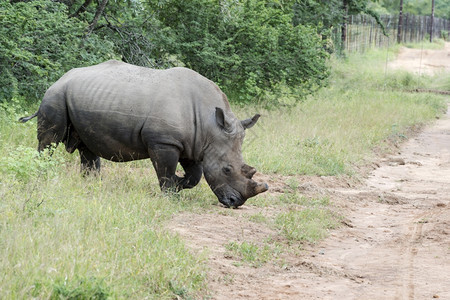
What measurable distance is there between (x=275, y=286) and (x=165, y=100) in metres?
2.87

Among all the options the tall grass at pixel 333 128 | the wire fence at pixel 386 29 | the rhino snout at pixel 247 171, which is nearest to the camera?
the rhino snout at pixel 247 171

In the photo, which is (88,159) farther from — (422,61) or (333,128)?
(422,61)

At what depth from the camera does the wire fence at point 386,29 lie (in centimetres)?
3506

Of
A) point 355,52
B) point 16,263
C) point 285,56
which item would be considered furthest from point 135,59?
point 355,52

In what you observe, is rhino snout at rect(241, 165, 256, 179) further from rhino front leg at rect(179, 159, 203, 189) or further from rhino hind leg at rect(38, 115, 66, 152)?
rhino hind leg at rect(38, 115, 66, 152)

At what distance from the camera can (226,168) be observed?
25.6ft

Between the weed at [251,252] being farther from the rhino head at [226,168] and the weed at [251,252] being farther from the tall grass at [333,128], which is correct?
the tall grass at [333,128]

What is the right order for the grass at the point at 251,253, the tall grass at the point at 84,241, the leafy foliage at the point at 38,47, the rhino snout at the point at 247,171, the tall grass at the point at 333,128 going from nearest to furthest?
1. the tall grass at the point at 84,241
2. the grass at the point at 251,253
3. the rhino snout at the point at 247,171
4. the leafy foliage at the point at 38,47
5. the tall grass at the point at 333,128

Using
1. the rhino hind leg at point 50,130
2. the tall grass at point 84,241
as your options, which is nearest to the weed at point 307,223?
the tall grass at point 84,241

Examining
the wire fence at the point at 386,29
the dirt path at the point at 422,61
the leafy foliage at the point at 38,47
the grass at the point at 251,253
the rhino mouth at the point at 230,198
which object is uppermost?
the leafy foliage at the point at 38,47

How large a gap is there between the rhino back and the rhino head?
0.14 meters

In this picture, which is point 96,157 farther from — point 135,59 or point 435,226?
point 135,59

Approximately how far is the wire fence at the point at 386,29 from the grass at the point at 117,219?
723 inches

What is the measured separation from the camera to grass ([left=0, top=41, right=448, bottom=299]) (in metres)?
4.39
